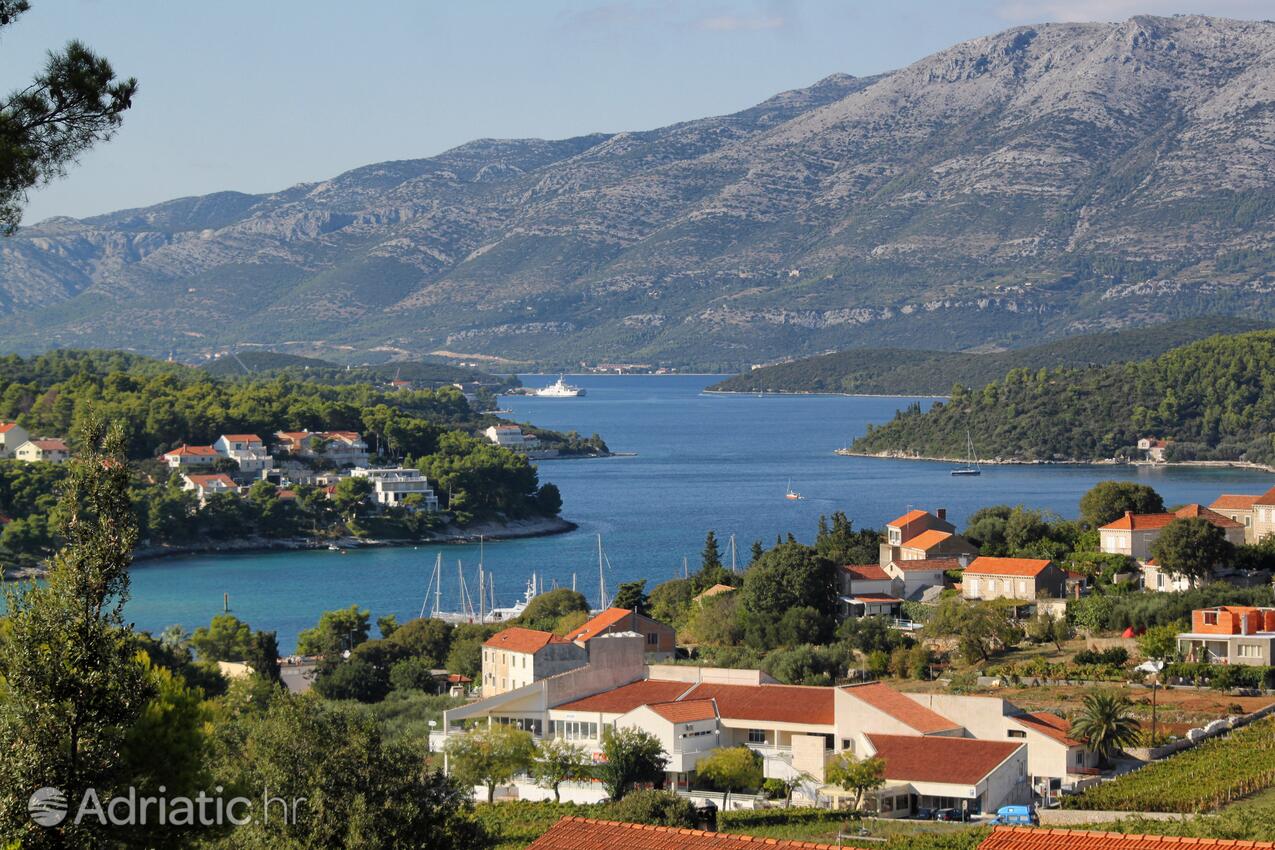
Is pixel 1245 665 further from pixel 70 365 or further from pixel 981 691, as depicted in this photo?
pixel 70 365

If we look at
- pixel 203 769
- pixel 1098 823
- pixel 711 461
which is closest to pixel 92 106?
pixel 203 769

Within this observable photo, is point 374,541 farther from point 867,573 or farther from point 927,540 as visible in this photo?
point 867,573

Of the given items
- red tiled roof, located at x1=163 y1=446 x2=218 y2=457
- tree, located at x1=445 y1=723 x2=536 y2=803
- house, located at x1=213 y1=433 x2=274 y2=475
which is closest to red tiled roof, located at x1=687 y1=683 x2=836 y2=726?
tree, located at x1=445 y1=723 x2=536 y2=803

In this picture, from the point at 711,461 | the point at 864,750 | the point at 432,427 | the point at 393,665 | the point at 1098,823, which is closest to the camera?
the point at 1098,823

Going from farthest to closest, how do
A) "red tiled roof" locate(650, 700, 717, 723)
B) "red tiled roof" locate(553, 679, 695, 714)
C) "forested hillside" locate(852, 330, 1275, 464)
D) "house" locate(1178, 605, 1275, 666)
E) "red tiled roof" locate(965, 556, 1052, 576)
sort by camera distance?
"forested hillside" locate(852, 330, 1275, 464)
"red tiled roof" locate(965, 556, 1052, 576)
"house" locate(1178, 605, 1275, 666)
"red tiled roof" locate(553, 679, 695, 714)
"red tiled roof" locate(650, 700, 717, 723)

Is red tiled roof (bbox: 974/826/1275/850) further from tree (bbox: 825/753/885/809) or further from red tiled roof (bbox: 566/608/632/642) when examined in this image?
red tiled roof (bbox: 566/608/632/642)
